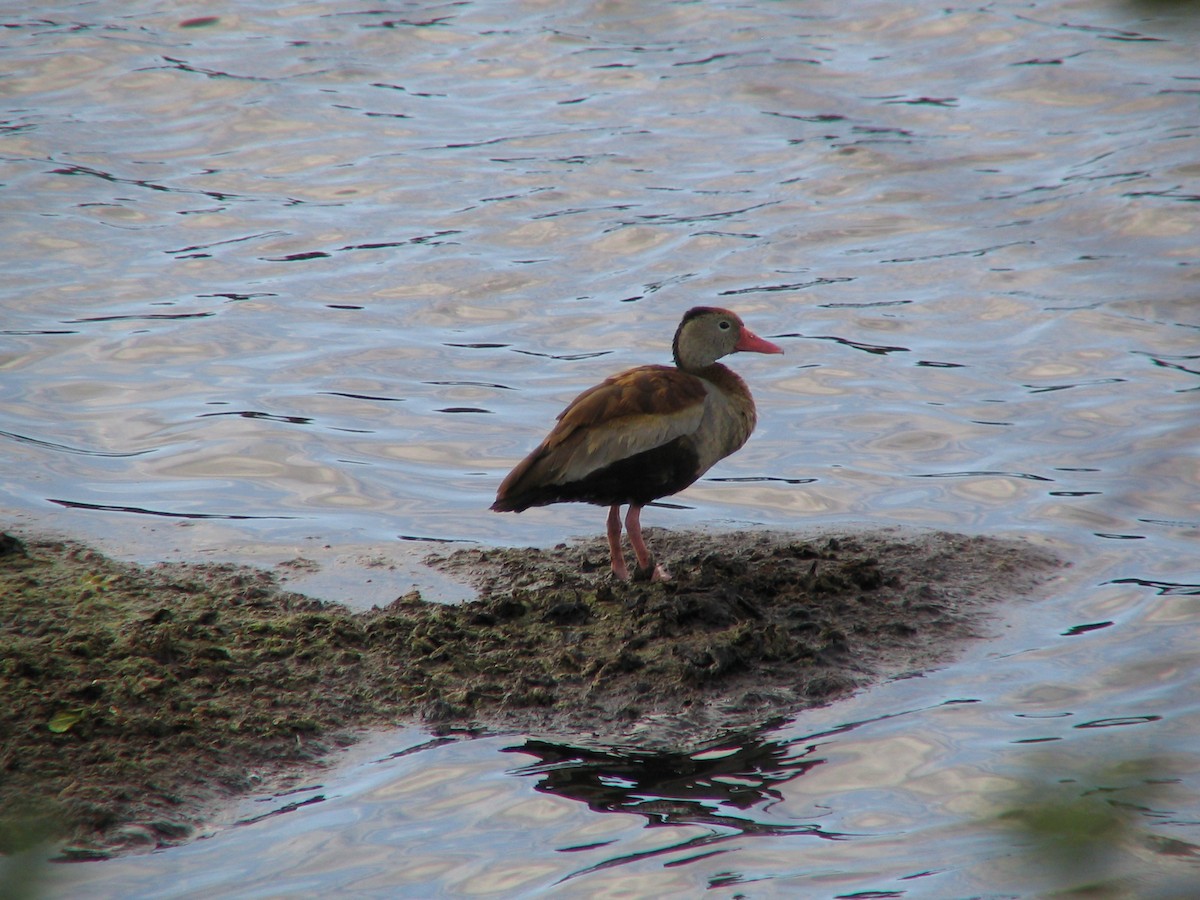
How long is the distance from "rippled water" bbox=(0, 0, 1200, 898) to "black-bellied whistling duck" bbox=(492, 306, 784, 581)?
1109 mm

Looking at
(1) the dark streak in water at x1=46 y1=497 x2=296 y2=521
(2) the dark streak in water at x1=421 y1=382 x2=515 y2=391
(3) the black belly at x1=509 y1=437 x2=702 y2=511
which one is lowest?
(1) the dark streak in water at x1=46 y1=497 x2=296 y2=521

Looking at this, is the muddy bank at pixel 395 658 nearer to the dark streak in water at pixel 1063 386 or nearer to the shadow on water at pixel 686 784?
the shadow on water at pixel 686 784

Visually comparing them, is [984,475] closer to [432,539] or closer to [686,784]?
[432,539]

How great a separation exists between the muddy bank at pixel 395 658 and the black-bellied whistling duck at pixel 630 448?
16.1 inches

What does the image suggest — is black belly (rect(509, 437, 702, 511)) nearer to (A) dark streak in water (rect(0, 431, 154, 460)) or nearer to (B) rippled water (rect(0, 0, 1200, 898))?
(B) rippled water (rect(0, 0, 1200, 898))

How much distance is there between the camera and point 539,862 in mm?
4758

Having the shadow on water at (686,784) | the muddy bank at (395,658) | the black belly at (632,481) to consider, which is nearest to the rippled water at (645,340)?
the shadow on water at (686,784)

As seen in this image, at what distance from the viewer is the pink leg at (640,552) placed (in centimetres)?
666

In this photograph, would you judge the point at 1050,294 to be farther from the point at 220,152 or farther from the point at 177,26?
the point at 177,26

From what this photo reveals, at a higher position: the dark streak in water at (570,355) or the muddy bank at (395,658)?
the dark streak in water at (570,355)

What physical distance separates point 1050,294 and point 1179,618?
5.66 m

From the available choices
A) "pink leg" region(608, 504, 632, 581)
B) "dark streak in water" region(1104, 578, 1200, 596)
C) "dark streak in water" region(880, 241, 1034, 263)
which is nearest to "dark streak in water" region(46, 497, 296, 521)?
"pink leg" region(608, 504, 632, 581)

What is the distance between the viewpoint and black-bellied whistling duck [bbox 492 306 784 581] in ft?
21.2

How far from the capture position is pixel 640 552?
6699mm
